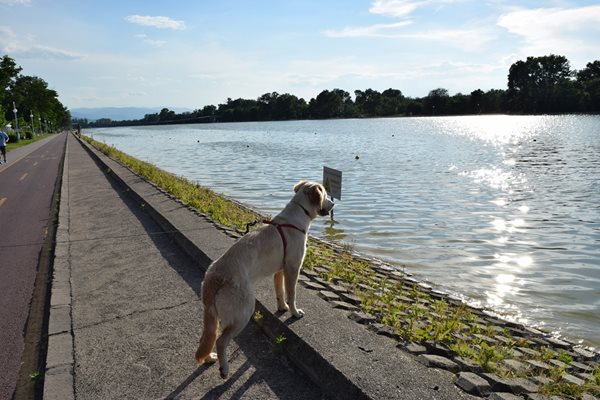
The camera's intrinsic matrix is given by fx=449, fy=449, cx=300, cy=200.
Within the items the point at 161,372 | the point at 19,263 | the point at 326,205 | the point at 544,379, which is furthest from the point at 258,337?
the point at 19,263

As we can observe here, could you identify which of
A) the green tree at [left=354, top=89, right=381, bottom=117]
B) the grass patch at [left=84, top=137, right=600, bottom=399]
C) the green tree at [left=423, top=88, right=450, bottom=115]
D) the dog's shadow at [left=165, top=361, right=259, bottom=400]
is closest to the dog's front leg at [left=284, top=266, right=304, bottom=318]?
the grass patch at [left=84, top=137, right=600, bottom=399]

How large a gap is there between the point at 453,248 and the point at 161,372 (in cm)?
816

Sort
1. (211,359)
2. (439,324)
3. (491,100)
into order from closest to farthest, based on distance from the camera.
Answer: (211,359), (439,324), (491,100)

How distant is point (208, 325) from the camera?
3986 mm

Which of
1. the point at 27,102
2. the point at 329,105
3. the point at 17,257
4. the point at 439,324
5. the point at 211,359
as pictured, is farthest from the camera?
the point at 329,105

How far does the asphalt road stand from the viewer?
467 centimetres

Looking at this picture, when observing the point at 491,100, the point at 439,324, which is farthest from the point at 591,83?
the point at 439,324

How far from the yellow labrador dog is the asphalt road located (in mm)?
1918

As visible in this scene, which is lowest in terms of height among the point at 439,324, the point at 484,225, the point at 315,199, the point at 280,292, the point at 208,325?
the point at 484,225

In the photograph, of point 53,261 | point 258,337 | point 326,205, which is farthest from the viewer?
point 53,261

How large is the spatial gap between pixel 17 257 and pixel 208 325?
603 cm

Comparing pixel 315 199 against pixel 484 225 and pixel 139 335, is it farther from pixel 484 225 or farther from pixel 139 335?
pixel 484 225

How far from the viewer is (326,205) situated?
507cm

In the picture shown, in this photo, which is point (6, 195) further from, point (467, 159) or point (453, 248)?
point (467, 159)
